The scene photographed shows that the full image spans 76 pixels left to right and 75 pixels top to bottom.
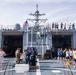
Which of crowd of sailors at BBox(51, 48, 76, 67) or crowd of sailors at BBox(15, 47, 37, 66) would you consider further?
crowd of sailors at BBox(51, 48, 76, 67)

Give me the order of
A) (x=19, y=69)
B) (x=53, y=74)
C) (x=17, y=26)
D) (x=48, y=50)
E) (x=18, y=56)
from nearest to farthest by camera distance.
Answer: (x=53, y=74), (x=19, y=69), (x=18, y=56), (x=48, y=50), (x=17, y=26)

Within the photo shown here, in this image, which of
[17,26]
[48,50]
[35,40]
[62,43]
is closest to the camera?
[48,50]

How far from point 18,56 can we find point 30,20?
19110 millimetres

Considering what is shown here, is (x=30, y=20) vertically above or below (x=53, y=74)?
above

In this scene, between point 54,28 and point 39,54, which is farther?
point 54,28

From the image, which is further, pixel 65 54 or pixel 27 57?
pixel 65 54

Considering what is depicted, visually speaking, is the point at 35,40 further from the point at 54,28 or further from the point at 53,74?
the point at 53,74

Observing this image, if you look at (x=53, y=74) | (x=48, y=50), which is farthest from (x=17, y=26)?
(x=53, y=74)

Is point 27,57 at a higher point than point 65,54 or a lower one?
higher

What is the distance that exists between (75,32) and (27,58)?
1749 cm

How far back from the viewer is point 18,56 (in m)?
19.1

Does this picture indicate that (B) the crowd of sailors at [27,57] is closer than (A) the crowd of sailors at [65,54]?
Yes

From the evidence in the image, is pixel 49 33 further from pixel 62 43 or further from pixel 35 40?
pixel 62 43

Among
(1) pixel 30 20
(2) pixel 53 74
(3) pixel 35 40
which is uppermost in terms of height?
(1) pixel 30 20
